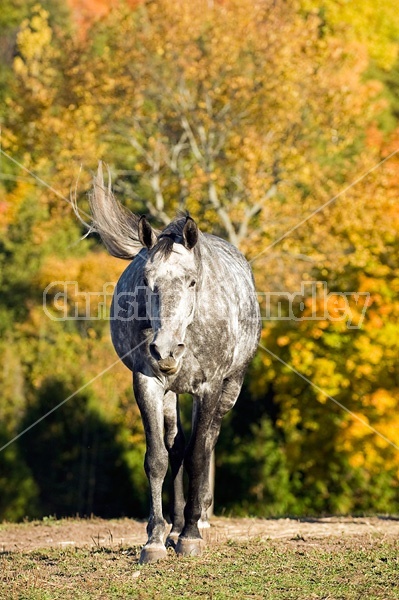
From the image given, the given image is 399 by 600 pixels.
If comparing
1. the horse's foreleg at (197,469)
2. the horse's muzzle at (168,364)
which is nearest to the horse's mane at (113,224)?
the horse's foreleg at (197,469)

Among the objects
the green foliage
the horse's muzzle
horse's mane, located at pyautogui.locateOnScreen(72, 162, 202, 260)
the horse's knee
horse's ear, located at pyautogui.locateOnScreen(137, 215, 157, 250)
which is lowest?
the green foliage

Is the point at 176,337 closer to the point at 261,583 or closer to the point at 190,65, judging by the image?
the point at 261,583

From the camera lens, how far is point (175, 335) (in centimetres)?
654

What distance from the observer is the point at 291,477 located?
95.8 feet

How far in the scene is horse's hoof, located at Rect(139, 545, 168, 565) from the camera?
7.09m

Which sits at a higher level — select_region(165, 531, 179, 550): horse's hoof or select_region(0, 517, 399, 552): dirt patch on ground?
select_region(165, 531, 179, 550): horse's hoof

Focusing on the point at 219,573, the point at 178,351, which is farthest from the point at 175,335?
the point at 219,573

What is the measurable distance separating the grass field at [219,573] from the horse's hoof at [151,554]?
8 centimetres

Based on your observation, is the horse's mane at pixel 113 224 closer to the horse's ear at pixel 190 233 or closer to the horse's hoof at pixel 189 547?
the horse's ear at pixel 190 233

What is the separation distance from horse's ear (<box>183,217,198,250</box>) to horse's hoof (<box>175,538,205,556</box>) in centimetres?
247

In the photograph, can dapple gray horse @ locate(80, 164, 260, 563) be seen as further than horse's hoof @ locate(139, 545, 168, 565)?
No

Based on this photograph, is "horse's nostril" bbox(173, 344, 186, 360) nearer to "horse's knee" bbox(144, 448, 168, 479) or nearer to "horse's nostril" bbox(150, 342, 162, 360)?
"horse's nostril" bbox(150, 342, 162, 360)

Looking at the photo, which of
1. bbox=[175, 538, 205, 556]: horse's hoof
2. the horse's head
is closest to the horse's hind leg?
bbox=[175, 538, 205, 556]: horse's hoof

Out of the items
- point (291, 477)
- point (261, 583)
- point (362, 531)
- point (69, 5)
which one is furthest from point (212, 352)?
point (69, 5)
